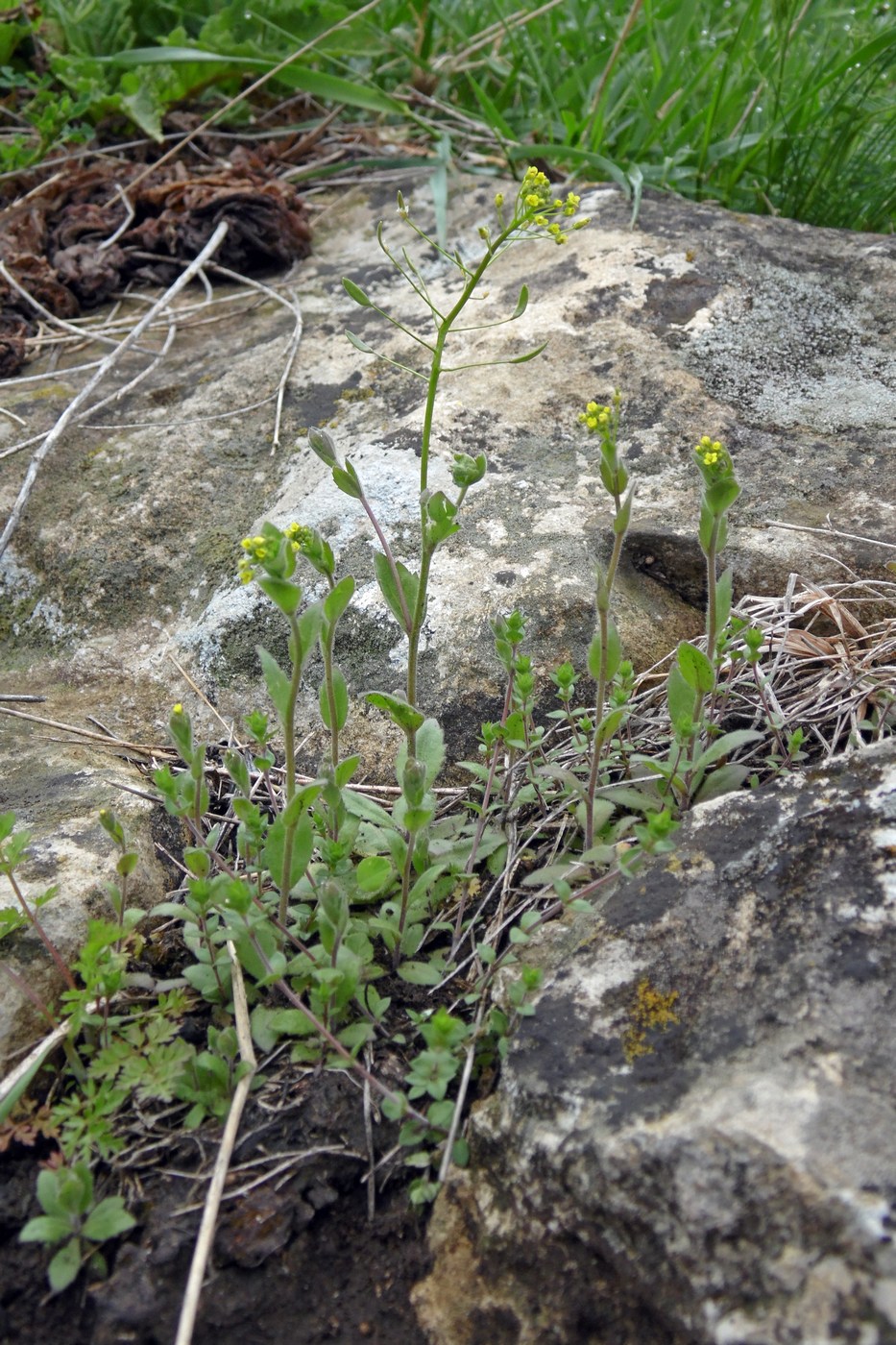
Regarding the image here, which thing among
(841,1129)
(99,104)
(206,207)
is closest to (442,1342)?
(841,1129)

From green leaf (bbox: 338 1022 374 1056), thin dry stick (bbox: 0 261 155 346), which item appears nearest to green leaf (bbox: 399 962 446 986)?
green leaf (bbox: 338 1022 374 1056)

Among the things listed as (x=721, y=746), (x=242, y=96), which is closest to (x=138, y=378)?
(x=242, y=96)

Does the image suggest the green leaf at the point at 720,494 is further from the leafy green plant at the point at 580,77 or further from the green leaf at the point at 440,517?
the leafy green plant at the point at 580,77

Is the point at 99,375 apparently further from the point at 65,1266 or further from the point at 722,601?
the point at 65,1266

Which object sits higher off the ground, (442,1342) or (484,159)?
Answer: (484,159)

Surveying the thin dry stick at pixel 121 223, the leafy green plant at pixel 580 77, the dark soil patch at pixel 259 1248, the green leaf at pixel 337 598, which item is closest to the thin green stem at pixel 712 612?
the green leaf at pixel 337 598

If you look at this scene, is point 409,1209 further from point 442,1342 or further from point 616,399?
point 616,399
